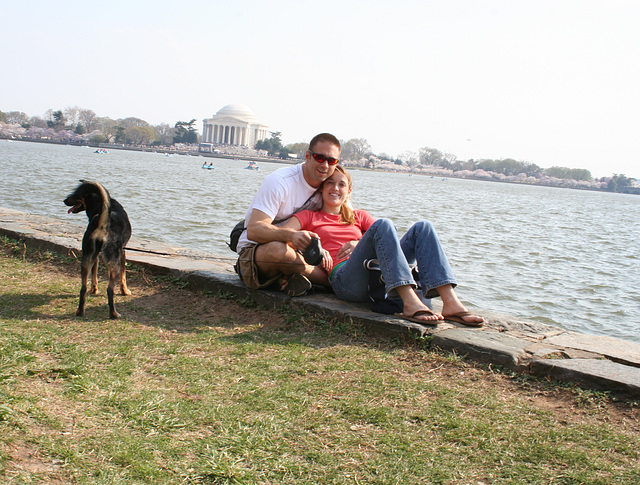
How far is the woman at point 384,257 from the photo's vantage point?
12.2 ft

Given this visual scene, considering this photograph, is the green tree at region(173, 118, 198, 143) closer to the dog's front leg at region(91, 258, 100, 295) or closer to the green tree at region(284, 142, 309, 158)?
the green tree at region(284, 142, 309, 158)

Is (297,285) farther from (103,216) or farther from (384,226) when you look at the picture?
(103,216)

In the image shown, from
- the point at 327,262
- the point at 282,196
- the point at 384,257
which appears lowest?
the point at 327,262

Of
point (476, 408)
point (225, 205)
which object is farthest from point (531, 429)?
point (225, 205)

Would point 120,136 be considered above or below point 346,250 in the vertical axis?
above

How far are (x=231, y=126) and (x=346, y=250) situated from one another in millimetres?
Answer: 132716

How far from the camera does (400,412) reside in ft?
8.54

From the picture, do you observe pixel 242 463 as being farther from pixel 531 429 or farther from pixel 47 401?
pixel 531 429

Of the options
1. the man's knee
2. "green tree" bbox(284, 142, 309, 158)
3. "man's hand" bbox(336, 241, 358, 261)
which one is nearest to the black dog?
the man's knee

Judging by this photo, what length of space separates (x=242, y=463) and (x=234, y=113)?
450 ft

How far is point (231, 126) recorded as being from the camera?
132750 mm

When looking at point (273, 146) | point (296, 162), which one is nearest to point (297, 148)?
point (273, 146)

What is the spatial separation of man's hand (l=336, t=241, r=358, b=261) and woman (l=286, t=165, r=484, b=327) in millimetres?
42

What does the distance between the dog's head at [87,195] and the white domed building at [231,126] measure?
132 meters
